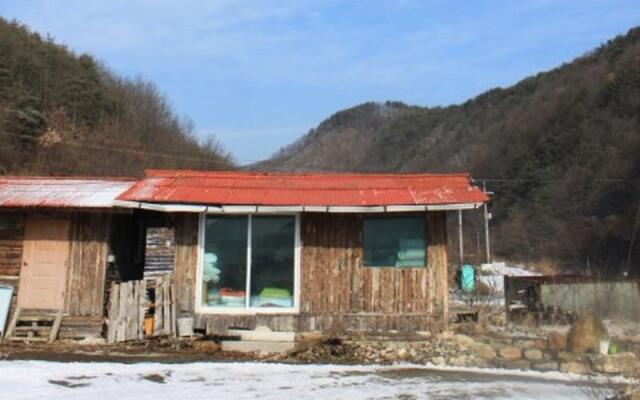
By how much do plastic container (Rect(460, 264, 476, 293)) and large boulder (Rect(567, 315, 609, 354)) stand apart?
5.35 metres

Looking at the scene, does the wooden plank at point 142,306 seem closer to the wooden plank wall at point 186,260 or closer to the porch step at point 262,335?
the wooden plank wall at point 186,260

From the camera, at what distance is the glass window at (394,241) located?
13.3 metres

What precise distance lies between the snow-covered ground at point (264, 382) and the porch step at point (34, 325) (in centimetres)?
222

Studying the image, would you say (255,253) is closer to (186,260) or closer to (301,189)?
(186,260)

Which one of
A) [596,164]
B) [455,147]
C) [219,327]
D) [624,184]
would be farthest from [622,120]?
[219,327]

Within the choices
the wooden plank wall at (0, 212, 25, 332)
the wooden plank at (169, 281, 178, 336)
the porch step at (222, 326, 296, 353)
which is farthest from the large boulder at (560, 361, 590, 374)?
the wooden plank wall at (0, 212, 25, 332)

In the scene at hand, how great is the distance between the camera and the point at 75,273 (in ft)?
44.2

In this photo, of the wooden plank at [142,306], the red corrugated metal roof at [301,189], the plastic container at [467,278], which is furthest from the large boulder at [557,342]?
the wooden plank at [142,306]

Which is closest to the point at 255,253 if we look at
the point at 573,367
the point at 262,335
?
the point at 262,335

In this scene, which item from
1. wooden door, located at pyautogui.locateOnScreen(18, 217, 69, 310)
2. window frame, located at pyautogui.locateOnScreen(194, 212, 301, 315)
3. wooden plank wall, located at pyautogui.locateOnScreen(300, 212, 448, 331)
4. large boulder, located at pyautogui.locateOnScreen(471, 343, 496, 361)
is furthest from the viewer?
wooden door, located at pyautogui.locateOnScreen(18, 217, 69, 310)

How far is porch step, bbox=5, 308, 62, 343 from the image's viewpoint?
514 inches

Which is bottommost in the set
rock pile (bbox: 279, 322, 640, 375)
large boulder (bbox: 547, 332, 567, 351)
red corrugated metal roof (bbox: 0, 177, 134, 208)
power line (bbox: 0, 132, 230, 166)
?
rock pile (bbox: 279, 322, 640, 375)

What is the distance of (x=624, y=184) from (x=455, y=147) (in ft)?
168

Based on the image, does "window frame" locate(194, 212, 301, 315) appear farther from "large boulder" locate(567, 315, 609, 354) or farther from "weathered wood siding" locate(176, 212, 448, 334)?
"large boulder" locate(567, 315, 609, 354)
